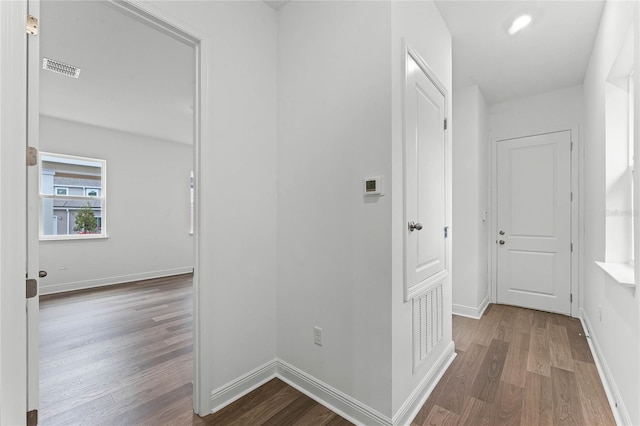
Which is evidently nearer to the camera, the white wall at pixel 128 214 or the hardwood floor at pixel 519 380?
the hardwood floor at pixel 519 380

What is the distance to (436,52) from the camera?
2229 mm

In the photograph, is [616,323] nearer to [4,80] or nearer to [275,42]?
[275,42]

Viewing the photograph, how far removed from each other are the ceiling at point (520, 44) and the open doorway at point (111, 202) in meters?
2.22

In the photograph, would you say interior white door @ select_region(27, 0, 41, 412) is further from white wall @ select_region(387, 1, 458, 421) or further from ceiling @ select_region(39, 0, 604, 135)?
white wall @ select_region(387, 1, 458, 421)

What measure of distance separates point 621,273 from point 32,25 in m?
3.25

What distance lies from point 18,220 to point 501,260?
4.60 metres

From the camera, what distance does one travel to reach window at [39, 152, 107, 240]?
4676 mm

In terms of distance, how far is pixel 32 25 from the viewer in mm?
1155

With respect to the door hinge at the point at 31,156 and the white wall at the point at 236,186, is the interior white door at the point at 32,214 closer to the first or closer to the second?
the door hinge at the point at 31,156

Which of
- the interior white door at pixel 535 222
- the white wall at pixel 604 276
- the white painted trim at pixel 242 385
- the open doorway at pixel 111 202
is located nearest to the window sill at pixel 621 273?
the white wall at pixel 604 276

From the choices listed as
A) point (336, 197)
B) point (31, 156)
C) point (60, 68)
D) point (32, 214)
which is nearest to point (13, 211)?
point (32, 214)

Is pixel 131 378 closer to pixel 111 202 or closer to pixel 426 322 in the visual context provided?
pixel 426 322

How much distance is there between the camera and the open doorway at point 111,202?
7.35 ft

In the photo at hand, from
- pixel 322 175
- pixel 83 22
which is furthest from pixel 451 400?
pixel 83 22
